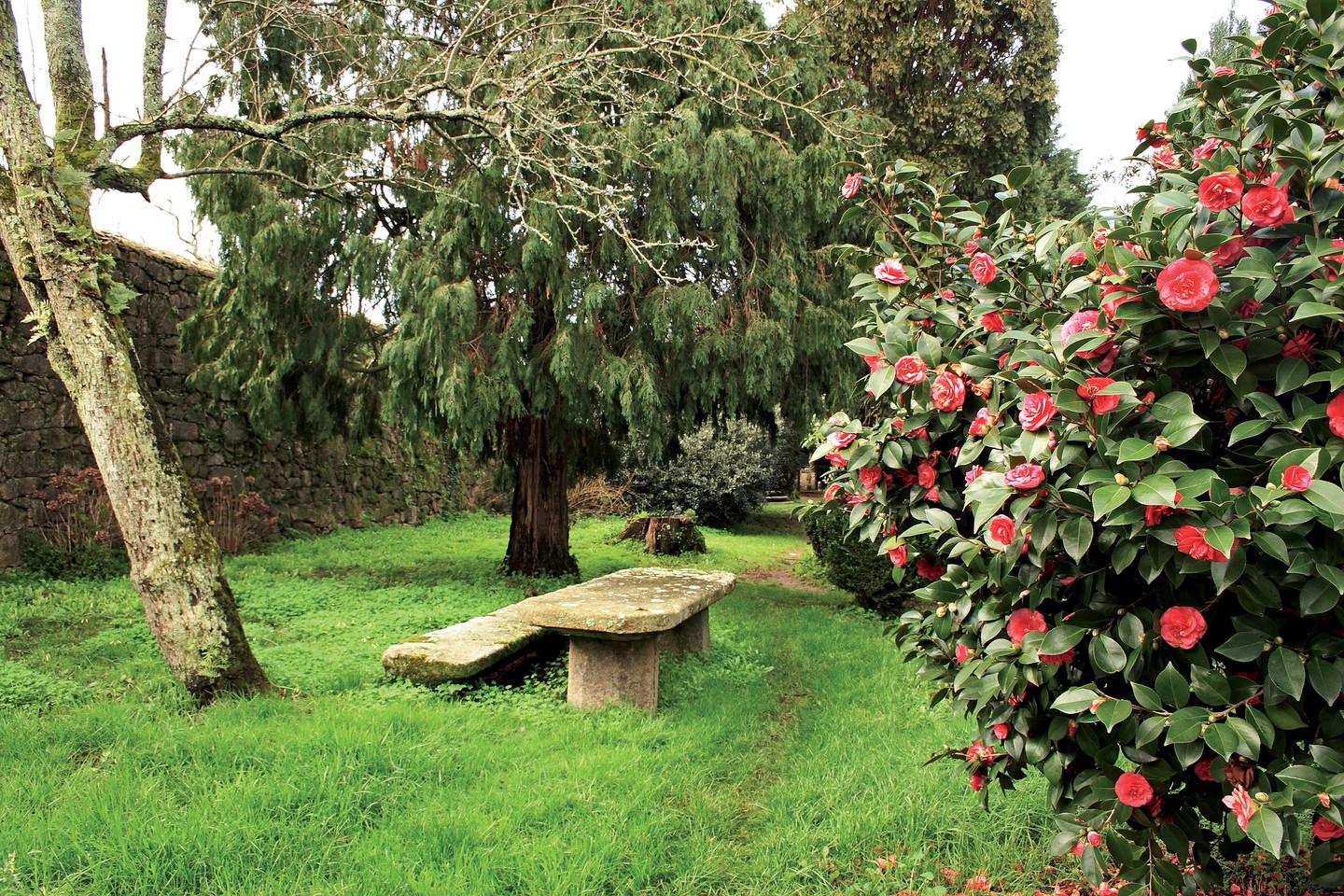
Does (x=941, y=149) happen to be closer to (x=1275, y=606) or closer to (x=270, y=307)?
(x=270, y=307)

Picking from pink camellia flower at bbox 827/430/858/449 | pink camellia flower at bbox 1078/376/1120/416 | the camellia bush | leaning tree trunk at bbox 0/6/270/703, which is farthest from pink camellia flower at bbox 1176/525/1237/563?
leaning tree trunk at bbox 0/6/270/703

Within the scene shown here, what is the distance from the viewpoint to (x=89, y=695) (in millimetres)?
3943

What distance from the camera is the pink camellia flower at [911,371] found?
6.79ft

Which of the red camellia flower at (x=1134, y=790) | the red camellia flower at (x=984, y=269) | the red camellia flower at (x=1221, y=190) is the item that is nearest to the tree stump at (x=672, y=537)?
the red camellia flower at (x=984, y=269)

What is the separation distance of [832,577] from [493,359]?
13.0ft

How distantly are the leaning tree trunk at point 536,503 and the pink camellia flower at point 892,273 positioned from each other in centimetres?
576

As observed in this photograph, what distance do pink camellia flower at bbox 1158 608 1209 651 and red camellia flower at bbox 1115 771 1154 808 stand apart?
315mm

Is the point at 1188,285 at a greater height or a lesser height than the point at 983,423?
greater

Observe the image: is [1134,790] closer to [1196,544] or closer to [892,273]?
[1196,544]

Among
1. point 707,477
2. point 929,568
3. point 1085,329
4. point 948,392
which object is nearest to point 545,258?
point 929,568

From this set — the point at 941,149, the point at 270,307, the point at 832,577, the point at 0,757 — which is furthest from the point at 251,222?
the point at 941,149

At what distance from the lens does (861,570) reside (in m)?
7.48

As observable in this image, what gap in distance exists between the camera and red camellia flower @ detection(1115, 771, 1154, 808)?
170 centimetres

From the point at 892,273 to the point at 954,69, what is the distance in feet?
38.5
